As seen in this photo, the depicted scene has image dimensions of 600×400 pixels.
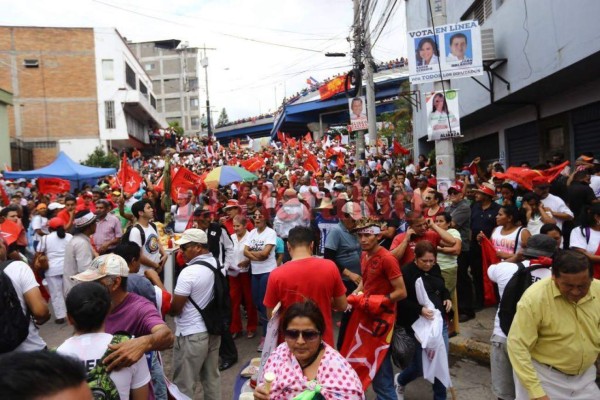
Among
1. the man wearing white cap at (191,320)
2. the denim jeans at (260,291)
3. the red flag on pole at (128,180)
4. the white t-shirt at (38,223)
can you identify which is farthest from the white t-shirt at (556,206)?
the red flag on pole at (128,180)

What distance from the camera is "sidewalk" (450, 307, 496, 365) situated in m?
5.76

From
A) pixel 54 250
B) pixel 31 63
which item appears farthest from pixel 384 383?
pixel 31 63

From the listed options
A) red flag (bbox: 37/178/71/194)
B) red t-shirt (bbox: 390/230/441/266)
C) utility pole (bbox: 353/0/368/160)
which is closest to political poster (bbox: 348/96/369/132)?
utility pole (bbox: 353/0/368/160)

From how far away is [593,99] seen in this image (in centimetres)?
1010

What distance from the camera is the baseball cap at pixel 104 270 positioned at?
303 cm

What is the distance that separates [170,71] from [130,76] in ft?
142

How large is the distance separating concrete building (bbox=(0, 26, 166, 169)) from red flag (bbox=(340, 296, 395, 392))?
35.3 metres

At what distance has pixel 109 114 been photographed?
119 ft

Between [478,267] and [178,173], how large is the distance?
21.8 ft

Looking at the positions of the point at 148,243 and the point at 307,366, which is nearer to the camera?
the point at 307,366

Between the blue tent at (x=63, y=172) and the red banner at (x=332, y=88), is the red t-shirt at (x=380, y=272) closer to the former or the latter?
the blue tent at (x=63, y=172)

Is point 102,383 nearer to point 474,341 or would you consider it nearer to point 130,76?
point 474,341

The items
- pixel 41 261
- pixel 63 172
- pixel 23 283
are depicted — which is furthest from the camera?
pixel 63 172

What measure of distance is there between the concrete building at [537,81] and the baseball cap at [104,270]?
7.17 metres
